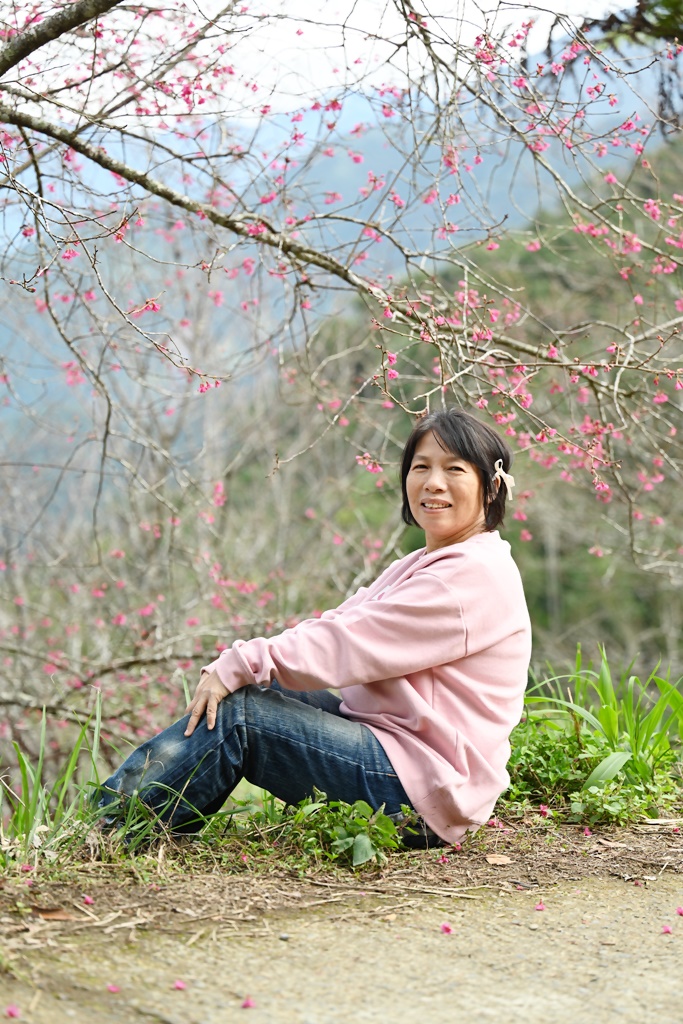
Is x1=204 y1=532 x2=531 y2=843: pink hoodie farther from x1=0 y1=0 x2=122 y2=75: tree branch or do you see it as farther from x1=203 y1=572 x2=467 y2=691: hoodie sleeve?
x1=0 y1=0 x2=122 y2=75: tree branch

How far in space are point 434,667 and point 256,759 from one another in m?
0.46

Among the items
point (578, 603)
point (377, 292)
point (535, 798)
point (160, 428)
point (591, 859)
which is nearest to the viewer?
point (591, 859)

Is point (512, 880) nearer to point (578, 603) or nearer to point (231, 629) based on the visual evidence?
point (231, 629)

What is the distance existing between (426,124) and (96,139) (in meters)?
1.06

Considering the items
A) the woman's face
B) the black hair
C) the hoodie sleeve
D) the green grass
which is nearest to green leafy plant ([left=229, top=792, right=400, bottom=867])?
the green grass

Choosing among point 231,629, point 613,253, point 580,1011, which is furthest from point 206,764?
point 231,629

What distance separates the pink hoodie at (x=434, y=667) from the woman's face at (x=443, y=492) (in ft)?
0.24

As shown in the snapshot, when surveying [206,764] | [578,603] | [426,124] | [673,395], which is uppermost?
[426,124]

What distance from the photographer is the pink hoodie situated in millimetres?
2320

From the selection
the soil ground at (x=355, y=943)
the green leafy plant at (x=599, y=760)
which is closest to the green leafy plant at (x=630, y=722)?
the green leafy plant at (x=599, y=760)

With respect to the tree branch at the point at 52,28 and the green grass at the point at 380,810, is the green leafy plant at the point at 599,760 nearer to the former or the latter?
the green grass at the point at 380,810

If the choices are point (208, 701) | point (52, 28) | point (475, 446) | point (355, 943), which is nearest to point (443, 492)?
point (475, 446)

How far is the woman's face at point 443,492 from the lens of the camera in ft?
8.30

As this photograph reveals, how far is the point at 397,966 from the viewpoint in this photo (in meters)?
1.86
